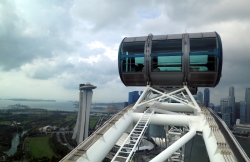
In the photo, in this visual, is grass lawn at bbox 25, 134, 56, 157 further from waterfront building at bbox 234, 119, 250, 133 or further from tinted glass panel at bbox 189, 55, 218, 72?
waterfront building at bbox 234, 119, 250, 133

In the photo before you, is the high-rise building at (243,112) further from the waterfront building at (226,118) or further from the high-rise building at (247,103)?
the waterfront building at (226,118)

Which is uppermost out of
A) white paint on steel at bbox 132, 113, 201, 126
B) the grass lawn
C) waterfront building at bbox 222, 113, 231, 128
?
white paint on steel at bbox 132, 113, 201, 126

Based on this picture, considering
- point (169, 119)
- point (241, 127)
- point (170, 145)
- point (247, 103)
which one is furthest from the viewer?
point (241, 127)

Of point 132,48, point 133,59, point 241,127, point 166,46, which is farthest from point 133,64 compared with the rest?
point 241,127

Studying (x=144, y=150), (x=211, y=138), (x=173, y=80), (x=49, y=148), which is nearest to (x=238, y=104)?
(x=144, y=150)

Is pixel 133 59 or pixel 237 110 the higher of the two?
pixel 133 59

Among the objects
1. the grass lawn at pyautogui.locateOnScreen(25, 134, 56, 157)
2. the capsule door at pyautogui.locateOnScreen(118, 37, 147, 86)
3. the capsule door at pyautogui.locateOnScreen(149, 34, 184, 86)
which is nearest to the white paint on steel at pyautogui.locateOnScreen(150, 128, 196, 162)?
the capsule door at pyautogui.locateOnScreen(149, 34, 184, 86)

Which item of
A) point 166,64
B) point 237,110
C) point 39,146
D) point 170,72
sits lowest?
point 39,146

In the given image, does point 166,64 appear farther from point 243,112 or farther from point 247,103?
point 243,112
